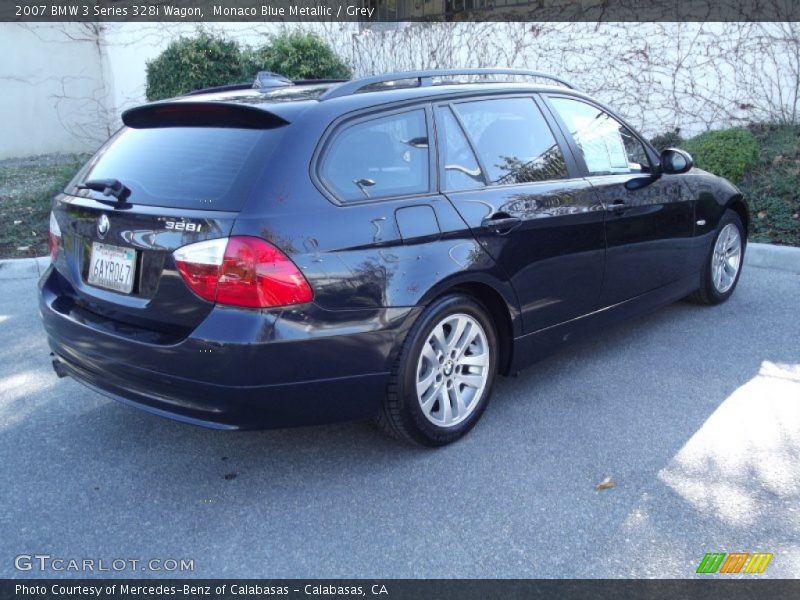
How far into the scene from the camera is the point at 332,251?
3.08 m

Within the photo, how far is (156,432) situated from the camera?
12.7 feet

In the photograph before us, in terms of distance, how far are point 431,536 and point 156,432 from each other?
5.48ft

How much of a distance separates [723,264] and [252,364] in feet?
13.4

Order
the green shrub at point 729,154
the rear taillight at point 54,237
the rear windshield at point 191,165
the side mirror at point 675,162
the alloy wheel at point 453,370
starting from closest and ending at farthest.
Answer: the rear windshield at point 191,165, the alloy wheel at point 453,370, the rear taillight at point 54,237, the side mirror at point 675,162, the green shrub at point 729,154

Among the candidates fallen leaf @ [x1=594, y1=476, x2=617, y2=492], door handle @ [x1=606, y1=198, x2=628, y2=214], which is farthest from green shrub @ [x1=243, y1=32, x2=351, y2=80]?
fallen leaf @ [x1=594, y1=476, x2=617, y2=492]

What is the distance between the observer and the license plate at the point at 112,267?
3.18 meters

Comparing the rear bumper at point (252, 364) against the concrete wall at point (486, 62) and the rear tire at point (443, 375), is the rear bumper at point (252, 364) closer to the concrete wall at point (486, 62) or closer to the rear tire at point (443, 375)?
the rear tire at point (443, 375)

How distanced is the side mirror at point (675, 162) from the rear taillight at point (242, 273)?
297cm

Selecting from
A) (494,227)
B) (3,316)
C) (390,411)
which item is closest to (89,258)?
(390,411)

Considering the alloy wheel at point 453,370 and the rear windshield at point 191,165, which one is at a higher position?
the rear windshield at point 191,165

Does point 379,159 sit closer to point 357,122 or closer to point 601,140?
point 357,122

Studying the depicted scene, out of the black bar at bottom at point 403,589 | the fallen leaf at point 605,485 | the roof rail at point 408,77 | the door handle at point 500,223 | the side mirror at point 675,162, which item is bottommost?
the black bar at bottom at point 403,589

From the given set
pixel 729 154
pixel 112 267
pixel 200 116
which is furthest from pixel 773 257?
pixel 112 267

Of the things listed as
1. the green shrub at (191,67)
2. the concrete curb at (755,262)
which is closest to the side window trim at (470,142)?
the concrete curb at (755,262)
